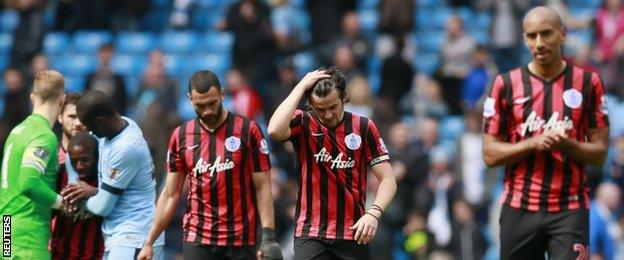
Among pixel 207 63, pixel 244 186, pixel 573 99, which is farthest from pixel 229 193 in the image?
pixel 207 63

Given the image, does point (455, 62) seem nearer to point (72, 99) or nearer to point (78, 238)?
Result: point (72, 99)

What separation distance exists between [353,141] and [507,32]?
956 cm

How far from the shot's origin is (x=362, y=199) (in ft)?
32.8

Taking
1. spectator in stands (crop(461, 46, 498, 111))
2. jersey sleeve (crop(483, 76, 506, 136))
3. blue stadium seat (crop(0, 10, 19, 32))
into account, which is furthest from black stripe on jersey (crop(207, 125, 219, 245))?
blue stadium seat (crop(0, 10, 19, 32))

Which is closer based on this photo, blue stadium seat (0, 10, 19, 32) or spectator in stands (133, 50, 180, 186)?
Result: spectator in stands (133, 50, 180, 186)

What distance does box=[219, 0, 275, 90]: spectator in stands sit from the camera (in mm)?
19453

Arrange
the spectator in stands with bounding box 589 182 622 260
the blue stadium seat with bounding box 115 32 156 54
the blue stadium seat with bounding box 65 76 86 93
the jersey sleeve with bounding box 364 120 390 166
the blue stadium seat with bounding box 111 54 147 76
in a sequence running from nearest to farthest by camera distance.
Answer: the jersey sleeve with bounding box 364 120 390 166 < the spectator in stands with bounding box 589 182 622 260 < the blue stadium seat with bounding box 65 76 86 93 < the blue stadium seat with bounding box 111 54 147 76 < the blue stadium seat with bounding box 115 32 156 54

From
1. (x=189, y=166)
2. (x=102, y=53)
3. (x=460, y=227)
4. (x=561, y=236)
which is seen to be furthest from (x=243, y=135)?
(x=102, y=53)

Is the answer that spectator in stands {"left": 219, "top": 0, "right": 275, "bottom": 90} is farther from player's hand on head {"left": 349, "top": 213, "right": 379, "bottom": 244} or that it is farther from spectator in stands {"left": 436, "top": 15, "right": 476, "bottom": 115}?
player's hand on head {"left": 349, "top": 213, "right": 379, "bottom": 244}

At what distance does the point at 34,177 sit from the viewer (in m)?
10.3

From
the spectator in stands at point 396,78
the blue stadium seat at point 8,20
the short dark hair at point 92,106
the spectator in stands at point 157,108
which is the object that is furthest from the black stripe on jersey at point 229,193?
the blue stadium seat at point 8,20

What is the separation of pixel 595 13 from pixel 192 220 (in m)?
11.1

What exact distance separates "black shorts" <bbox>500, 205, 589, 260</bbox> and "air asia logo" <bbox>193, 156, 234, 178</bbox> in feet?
7.27

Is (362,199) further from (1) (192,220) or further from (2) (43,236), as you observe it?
(2) (43,236)
